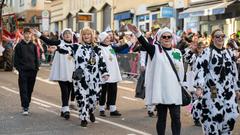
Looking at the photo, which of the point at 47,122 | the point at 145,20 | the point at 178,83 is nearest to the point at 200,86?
the point at 178,83

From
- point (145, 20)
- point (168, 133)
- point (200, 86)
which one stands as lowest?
point (168, 133)

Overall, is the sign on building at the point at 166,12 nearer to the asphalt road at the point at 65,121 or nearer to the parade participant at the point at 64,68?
the asphalt road at the point at 65,121

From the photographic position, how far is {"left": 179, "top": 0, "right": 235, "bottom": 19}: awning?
957 inches

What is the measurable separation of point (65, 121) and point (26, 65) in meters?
1.67

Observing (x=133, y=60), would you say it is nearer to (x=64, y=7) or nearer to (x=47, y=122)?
(x=47, y=122)

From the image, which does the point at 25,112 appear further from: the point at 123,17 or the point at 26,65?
the point at 123,17

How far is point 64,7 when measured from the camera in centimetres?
5122

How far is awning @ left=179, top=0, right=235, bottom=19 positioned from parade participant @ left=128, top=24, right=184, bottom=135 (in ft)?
53.3

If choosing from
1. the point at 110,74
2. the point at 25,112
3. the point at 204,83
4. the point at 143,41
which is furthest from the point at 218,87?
the point at 25,112

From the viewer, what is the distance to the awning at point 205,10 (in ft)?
79.8

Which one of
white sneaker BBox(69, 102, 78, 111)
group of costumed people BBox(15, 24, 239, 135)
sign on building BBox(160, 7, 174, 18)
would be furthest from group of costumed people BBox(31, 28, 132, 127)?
sign on building BBox(160, 7, 174, 18)

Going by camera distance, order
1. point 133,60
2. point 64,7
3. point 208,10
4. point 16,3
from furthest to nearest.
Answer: point 16,3
point 64,7
point 208,10
point 133,60

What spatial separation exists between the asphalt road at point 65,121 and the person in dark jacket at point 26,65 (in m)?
0.40

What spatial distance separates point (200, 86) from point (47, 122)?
4087 millimetres
